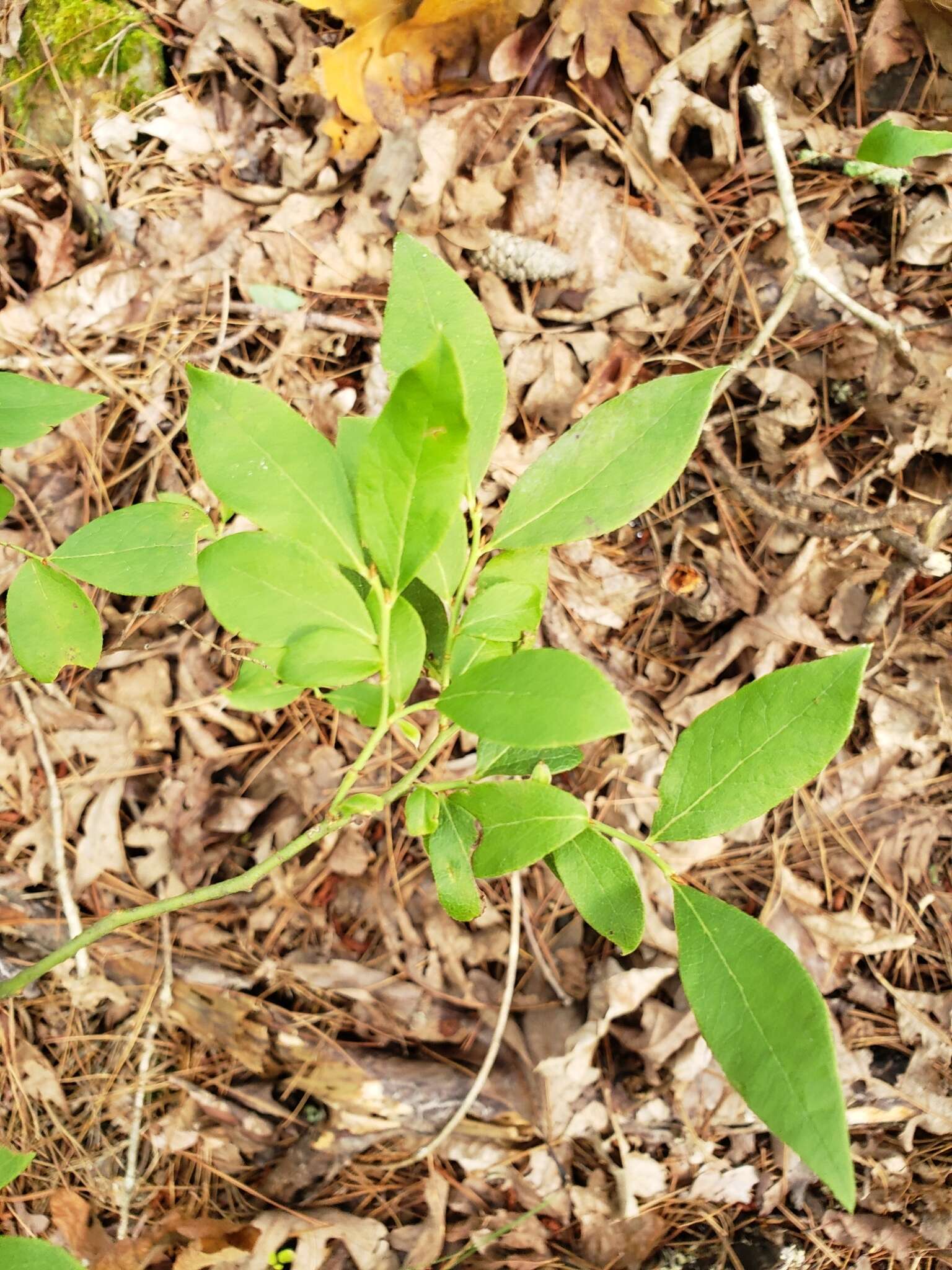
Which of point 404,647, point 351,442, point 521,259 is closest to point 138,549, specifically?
point 351,442

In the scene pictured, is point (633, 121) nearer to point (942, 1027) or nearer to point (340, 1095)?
point (942, 1027)

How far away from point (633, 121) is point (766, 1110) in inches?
80.3

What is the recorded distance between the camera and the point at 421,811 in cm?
85

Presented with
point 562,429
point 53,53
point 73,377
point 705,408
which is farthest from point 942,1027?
point 53,53

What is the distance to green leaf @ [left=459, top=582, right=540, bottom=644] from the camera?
0.79 m

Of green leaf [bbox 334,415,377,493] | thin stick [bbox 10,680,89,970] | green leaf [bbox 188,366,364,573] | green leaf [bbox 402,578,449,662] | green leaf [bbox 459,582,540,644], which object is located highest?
green leaf [bbox 188,366,364,573]

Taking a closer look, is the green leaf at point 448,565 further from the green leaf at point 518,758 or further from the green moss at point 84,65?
the green moss at point 84,65

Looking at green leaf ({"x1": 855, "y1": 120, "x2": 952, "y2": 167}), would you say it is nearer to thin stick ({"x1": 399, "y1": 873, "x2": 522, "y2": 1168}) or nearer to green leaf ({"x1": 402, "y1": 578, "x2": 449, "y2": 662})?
green leaf ({"x1": 402, "y1": 578, "x2": 449, "y2": 662})

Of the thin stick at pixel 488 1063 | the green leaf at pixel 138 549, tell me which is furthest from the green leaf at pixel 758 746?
the thin stick at pixel 488 1063

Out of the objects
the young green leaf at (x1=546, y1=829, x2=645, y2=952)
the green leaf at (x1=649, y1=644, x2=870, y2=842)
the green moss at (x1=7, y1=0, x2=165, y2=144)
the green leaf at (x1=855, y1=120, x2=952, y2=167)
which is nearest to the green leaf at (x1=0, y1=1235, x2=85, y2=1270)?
the young green leaf at (x1=546, y1=829, x2=645, y2=952)

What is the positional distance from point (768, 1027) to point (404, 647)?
41 centimetres

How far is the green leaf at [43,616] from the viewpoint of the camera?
101 centimetres

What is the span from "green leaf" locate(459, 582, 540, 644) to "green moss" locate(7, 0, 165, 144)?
1937 mm

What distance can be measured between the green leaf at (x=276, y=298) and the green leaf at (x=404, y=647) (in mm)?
1495
